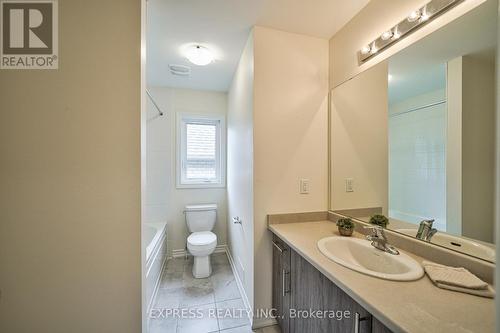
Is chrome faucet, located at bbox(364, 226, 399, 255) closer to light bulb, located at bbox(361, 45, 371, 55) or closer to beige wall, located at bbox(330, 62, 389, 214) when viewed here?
beige wall, located at bbox(330, 62, 389, 214)

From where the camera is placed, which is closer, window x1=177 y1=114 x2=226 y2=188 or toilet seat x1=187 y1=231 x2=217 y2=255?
toilet seat x1=187 y1=231 x2=217 y2=255

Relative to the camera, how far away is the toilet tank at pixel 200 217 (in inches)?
103

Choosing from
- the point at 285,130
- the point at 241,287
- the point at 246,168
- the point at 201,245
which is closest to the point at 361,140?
the point at 285,130

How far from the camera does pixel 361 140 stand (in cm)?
148

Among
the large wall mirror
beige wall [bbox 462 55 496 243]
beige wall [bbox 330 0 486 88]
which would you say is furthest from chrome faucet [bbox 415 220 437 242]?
beige wall [bbox 330 0 486 88]

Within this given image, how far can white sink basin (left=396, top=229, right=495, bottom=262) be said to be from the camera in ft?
2.58

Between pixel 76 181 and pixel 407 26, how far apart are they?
2.12 metres

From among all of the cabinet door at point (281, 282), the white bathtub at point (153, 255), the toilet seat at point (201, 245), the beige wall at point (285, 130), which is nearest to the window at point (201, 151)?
the white bathtub at point (153, 255)

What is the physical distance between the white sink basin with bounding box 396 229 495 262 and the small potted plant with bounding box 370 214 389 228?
26 cm

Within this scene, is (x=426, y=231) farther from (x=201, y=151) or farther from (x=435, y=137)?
(x=201, y=151)

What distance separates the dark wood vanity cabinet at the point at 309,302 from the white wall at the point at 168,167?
175cm

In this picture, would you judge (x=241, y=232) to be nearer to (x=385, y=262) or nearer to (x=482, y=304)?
(x=385, y=262)

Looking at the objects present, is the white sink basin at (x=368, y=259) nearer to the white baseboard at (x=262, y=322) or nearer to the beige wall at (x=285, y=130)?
the beige wall at (x=285, y=130)

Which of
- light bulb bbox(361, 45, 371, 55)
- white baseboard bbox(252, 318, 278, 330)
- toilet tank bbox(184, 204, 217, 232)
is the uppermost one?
light bulb bbox(361, 45, 371, 55)
